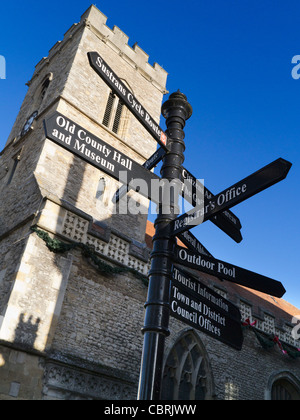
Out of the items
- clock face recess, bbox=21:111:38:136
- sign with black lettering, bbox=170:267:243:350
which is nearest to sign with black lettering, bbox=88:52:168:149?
sign with black lettering, bbox=170:267:243:350

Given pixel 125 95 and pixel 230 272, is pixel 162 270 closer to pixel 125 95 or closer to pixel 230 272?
pixel 230 272

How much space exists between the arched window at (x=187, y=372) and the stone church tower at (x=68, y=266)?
1.32 m

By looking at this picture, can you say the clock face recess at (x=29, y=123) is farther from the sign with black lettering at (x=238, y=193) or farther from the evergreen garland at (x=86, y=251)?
the sign with black lettering at (x=238, y=193)

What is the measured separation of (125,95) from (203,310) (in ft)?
8.68

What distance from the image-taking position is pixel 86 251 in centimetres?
948

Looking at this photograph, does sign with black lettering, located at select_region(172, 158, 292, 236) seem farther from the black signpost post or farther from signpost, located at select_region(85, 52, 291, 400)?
the black signpost post

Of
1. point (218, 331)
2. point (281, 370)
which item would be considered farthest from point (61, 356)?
point (281, 370)

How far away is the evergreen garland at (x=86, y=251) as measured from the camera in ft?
29.0

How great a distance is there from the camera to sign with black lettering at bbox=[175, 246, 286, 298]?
4.18 m

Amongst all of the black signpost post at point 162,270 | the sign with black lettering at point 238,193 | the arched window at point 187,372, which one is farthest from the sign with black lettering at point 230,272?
the arched window at point 187,372

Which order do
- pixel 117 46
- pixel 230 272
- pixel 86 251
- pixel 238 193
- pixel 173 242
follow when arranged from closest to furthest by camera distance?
pixel 238 193
pixel 173 242
pixel 230 272
pixel 86 251
pixel 117 46

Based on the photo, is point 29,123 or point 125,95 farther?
point 29,123

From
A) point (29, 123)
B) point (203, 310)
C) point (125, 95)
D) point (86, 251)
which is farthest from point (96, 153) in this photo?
point (29, 123)

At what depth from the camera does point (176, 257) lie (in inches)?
160
